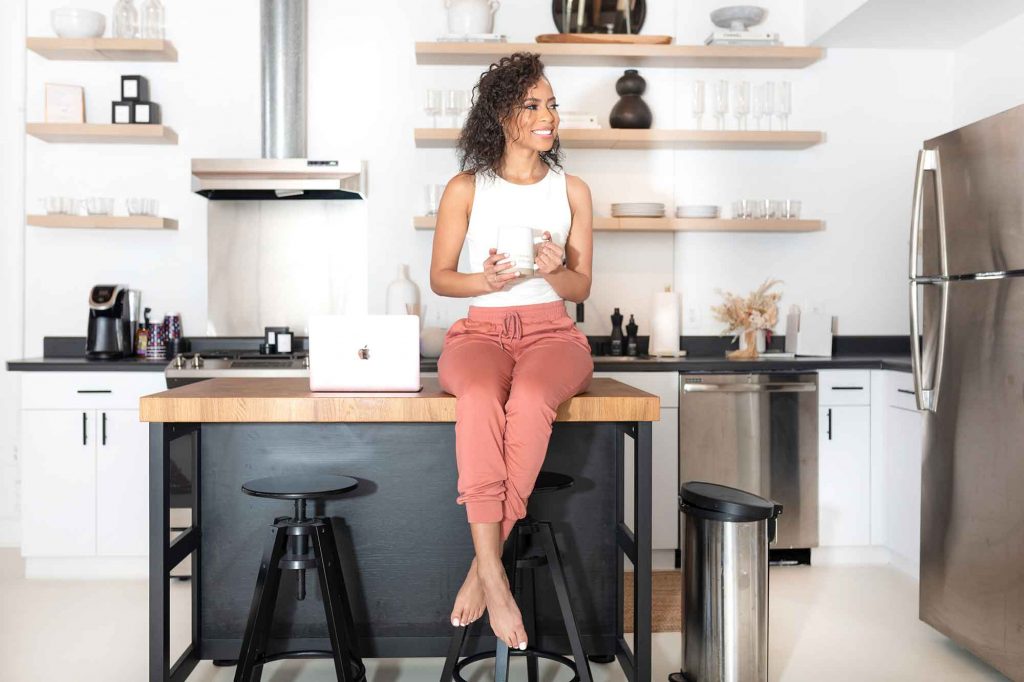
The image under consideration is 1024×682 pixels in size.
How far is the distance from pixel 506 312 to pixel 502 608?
80cm

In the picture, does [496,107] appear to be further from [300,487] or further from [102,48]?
[102,48]

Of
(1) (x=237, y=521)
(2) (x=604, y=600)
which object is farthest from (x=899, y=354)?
(1) (x=237, y=521)

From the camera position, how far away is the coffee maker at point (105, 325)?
419cm

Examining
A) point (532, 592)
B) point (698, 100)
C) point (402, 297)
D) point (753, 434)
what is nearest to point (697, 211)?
point (698, 100)

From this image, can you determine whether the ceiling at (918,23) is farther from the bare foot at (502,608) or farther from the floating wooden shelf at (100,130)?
the floating wooden shelf at (100,130)

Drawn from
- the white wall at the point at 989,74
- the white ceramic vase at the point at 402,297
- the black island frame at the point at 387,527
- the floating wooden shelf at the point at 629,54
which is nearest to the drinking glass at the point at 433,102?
the floating wooden shelf at the point at 629,54

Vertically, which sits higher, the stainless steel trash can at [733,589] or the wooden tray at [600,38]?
the wooden tray at [600,38]

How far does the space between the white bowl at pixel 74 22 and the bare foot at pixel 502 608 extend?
11.3 feet

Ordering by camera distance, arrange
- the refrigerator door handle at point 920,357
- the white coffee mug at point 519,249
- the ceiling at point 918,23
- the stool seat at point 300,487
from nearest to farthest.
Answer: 1. the white coffee mug at point 519,249
2. the stool seat at point 300,487
3. the refrigerator door handle at point 920,357
4. the ceiling at point 918,23

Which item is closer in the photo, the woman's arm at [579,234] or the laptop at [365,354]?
the laptop at [365,354]

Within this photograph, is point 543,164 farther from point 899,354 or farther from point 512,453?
point 899,354

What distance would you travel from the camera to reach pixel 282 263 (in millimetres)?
4551

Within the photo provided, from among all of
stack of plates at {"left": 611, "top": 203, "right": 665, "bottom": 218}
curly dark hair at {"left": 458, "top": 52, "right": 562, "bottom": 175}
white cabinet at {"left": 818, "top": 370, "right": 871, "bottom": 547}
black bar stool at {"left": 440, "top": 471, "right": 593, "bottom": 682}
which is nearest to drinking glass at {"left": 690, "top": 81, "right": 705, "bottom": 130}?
stack of plates at {"left": 611, "top": 203, "right": 665, "bottom": 218}

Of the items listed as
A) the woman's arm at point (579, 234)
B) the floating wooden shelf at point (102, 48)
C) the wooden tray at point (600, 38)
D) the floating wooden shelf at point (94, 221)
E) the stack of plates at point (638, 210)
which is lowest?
the woman's arm at point (579, 234)
